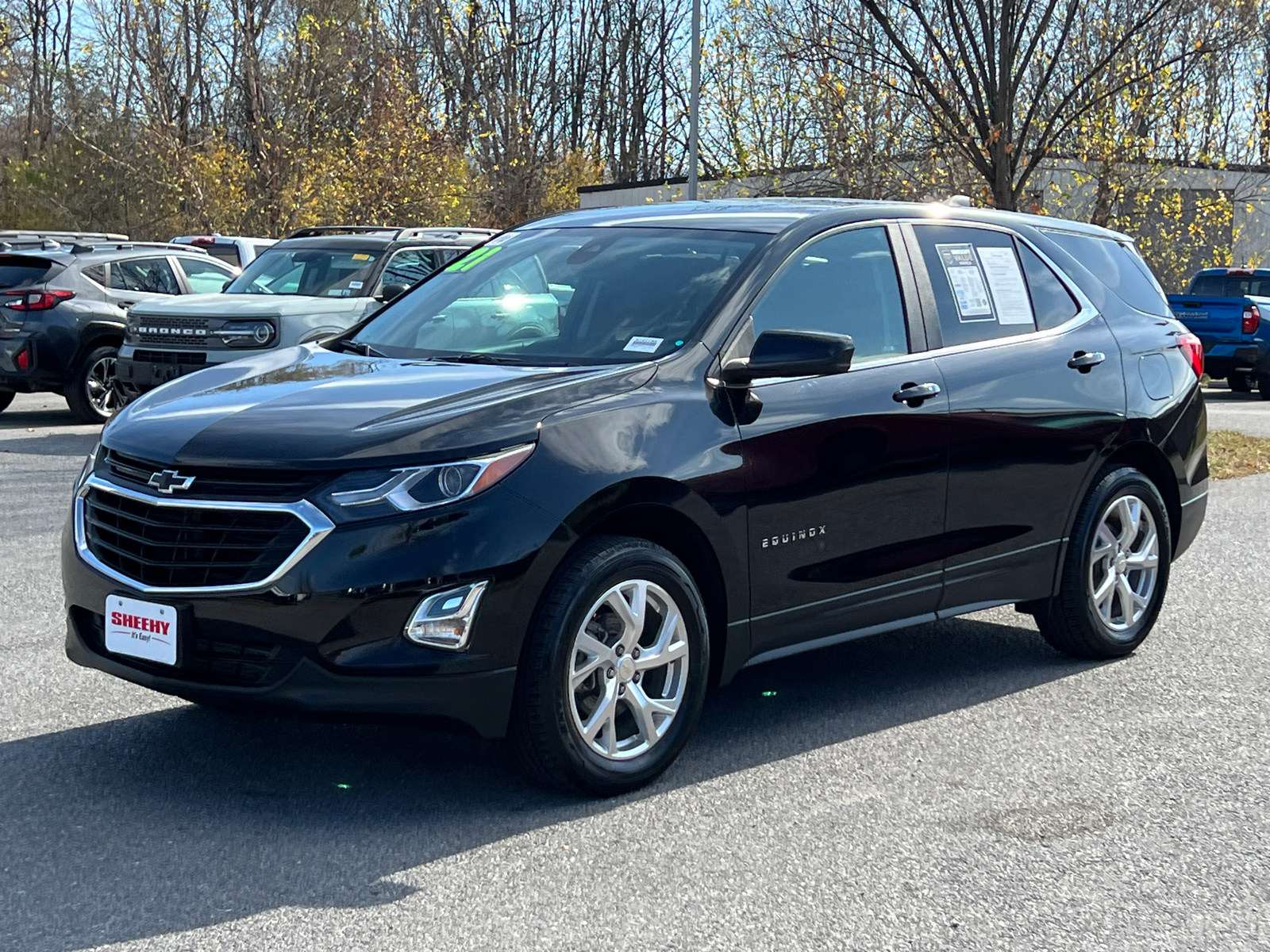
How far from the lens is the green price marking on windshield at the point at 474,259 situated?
6129 millimetres

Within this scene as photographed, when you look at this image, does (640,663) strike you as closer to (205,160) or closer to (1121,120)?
(1121,120)

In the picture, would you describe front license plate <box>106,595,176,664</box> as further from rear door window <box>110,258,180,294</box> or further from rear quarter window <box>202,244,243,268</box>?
rear quarter window <box>202,244,243,268</box>

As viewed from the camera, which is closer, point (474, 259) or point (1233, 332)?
point (474, 259)

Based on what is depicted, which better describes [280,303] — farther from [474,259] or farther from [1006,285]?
[1006,285]

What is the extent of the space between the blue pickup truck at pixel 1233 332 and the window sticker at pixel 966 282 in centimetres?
1738

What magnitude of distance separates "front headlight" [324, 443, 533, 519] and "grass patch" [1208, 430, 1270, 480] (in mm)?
9600

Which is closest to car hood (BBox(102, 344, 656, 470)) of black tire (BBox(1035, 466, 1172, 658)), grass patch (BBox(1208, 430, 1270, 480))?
black tire (BBox(1035, 466, 1172, 658))

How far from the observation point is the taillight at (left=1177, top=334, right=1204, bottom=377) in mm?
6863

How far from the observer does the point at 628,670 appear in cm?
452

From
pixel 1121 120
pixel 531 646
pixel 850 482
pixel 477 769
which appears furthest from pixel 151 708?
pixel 1121 120

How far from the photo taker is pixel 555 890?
3828mm

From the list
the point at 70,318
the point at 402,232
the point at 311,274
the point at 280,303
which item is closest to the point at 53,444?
the point at 70,318

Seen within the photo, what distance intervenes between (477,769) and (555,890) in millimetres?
1019

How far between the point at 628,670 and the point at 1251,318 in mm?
20378
